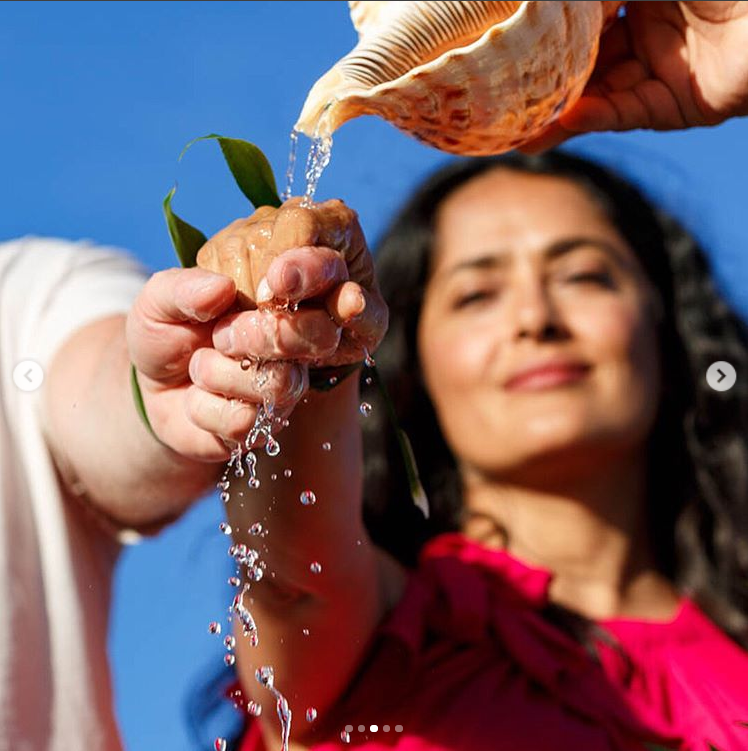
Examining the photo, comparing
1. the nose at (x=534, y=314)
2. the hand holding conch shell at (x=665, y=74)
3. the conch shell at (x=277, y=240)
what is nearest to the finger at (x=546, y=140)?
the hand holding conch shell at (x=665, y=74)

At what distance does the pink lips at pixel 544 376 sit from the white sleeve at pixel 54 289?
0.38 metres

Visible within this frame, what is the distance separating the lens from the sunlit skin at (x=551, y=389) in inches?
46.2

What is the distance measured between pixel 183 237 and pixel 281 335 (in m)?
0.13

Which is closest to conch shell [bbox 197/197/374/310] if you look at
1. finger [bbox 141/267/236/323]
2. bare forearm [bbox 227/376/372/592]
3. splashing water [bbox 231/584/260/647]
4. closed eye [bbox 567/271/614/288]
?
finger [bbox 141/267/236/323]

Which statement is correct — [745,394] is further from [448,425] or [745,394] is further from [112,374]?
[112,374]

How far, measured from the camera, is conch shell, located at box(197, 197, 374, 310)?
0.55 metres

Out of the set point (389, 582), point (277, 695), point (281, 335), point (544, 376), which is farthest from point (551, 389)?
point (281, 335)

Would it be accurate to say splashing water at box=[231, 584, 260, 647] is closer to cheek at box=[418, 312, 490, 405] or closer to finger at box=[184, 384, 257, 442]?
finger at box=[184, 384, 257, 442]

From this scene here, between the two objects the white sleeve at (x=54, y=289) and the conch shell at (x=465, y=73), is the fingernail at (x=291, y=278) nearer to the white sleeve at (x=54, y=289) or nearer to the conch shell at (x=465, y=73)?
the conch shell at (x=465, y=73)

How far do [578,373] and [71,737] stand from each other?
1.94 feet

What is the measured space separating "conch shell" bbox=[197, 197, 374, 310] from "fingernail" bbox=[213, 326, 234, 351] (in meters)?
0.02

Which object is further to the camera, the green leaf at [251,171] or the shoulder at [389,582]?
the shoulder at [389,582]

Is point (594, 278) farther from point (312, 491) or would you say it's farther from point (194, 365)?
point (194, 365)

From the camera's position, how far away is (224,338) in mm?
555
